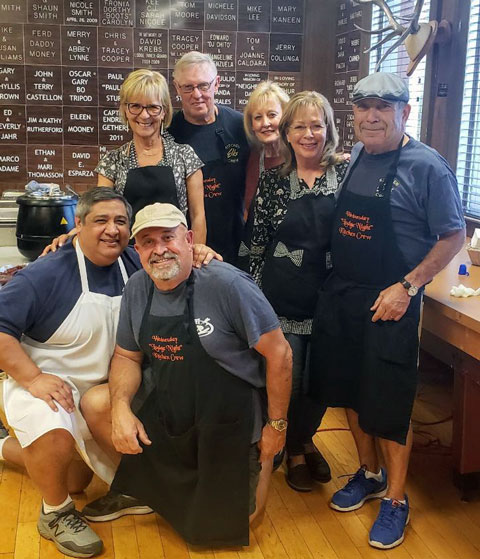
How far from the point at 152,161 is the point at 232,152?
0.38 m

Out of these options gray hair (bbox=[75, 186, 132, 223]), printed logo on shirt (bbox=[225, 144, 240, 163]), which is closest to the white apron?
gray hair (bbox=[75, 186, 132, 223])

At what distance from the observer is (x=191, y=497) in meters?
2.32

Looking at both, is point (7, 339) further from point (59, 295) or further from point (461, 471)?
point (461, 471)

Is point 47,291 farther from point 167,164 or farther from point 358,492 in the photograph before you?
point 358,492

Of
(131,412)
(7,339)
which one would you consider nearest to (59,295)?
(7,339)

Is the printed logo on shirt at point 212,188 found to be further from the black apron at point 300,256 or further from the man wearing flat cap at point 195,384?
the man wearing flat cap at point 195,384

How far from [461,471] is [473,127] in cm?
165

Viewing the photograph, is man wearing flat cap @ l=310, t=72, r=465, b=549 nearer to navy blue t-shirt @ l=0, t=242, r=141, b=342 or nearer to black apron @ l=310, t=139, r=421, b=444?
black apron @ l=310, t=139, r=421, b=444

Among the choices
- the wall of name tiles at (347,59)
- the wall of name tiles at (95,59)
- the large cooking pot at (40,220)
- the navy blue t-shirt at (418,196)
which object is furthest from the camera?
the wall of name tiles at (95,59)

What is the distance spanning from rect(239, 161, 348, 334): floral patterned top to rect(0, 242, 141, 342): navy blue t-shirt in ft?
1.81

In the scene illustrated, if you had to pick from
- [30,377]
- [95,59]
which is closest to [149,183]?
[30,377]

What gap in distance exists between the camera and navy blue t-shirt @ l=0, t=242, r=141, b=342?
2283 millimetres

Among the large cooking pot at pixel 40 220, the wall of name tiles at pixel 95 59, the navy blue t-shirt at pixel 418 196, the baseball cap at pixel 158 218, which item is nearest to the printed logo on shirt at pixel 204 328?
the baseball cap at pixel 158 218

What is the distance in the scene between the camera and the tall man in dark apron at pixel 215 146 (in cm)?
290
